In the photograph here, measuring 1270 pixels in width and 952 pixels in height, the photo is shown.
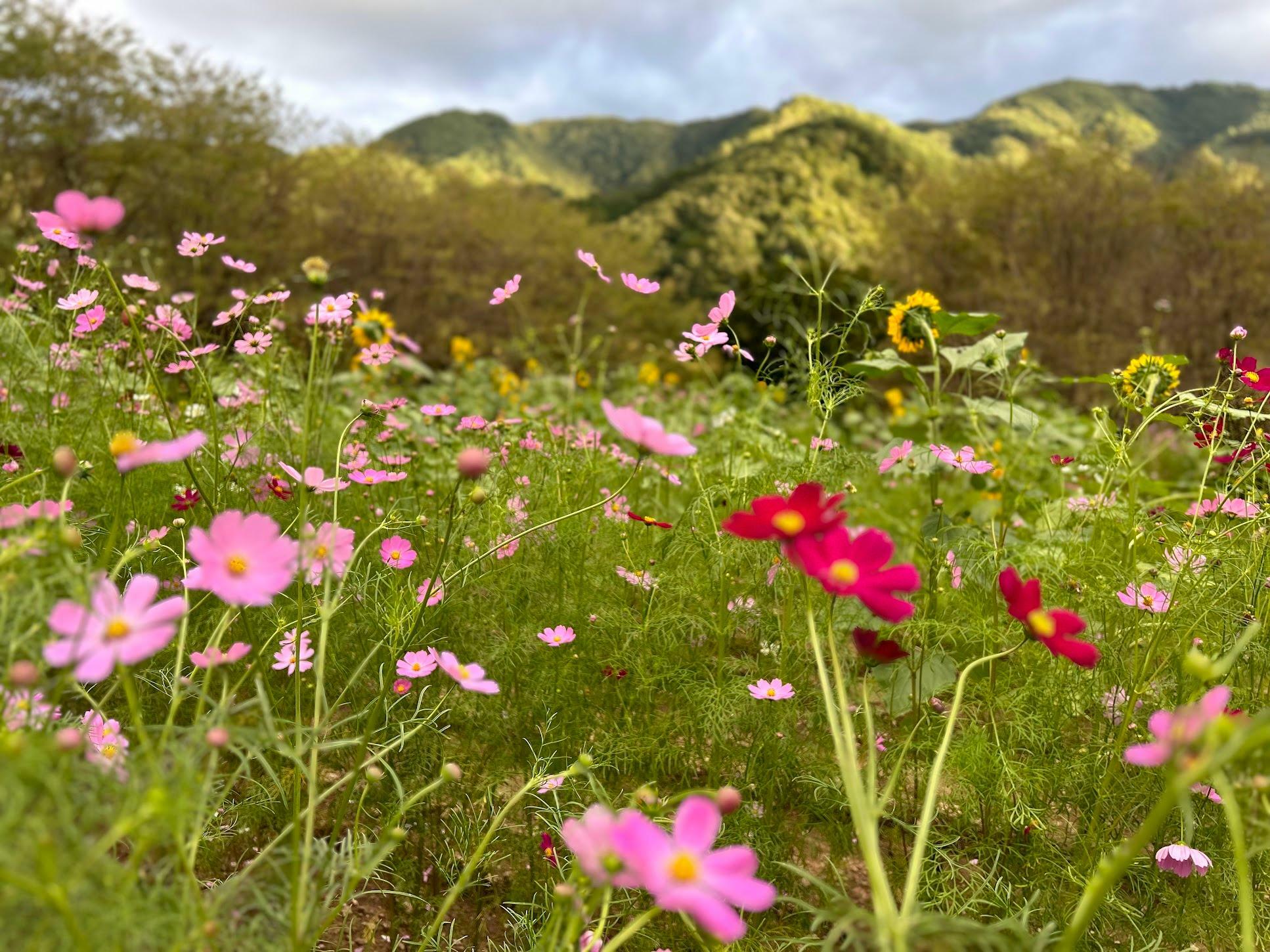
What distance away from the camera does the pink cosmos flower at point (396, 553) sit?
133cm

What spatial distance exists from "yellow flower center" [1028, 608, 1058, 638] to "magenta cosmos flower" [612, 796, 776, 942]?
0.39m

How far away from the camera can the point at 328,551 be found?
799 mm

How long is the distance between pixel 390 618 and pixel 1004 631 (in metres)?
1.03

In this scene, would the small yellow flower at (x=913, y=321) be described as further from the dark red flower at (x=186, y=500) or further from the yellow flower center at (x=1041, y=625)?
the dark red flower at (x=186, y=500)

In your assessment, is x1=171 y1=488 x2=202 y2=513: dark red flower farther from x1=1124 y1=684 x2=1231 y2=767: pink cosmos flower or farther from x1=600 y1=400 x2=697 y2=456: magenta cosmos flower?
x1=1124 y1=684 x2=1231 y2=767: pink cosmos flower

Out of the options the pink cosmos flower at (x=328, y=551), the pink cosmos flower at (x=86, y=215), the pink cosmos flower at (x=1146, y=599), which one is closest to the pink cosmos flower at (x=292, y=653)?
the pink cosmos flower at (x=328, y=551)

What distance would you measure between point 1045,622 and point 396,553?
0.98m

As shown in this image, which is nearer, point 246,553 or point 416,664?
point 246,553

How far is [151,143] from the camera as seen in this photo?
827 centimetres

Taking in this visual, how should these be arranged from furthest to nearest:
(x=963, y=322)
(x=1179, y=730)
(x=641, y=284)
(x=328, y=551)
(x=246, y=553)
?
(x=963, y=322), (x=641, y=284), (x=328, y=551), (x=246, y=553), (x=1179, y=730)

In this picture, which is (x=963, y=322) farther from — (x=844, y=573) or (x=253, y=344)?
Result: (x=253, y=344)

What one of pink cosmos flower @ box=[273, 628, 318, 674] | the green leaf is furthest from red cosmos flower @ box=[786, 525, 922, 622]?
the green leaf

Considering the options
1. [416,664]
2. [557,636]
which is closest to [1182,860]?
[557,636]

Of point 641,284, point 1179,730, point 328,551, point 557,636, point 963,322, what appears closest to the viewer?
point 1179,730
